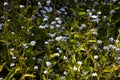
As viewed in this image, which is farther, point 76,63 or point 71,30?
point 71,30

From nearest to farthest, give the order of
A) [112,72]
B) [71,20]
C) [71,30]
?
[112,72] < [71,30] < [71,20]

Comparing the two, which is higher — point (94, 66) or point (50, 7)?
point (50, 7)

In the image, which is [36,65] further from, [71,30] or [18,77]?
[71,30]

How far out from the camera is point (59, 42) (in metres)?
4.00

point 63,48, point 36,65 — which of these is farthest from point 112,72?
point 36,65

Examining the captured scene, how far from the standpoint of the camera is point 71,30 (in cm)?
434

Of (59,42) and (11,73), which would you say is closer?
(11,73)

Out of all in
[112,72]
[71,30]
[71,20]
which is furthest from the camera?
[71,20]

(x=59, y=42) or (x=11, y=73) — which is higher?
(x=59, y=42)

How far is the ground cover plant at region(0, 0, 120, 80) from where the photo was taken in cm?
382

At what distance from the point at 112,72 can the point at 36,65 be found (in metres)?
0.85

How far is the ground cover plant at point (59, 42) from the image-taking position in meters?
3.82

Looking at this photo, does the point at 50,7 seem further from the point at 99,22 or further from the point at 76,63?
the point at 76,63

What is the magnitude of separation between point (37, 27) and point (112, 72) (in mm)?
1150
